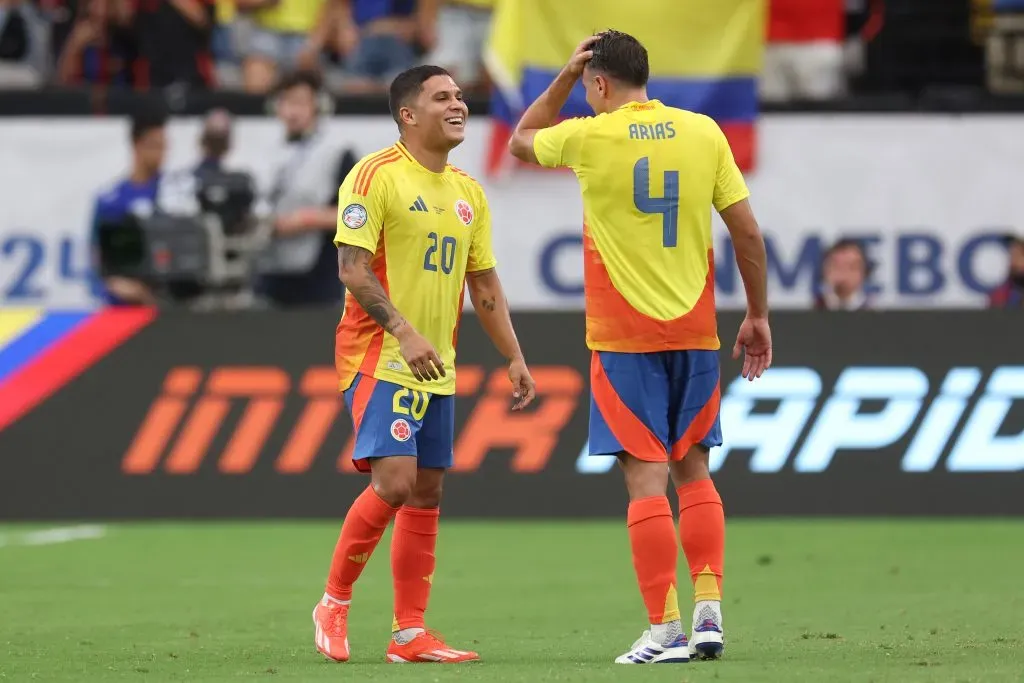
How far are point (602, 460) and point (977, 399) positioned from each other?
2.66m

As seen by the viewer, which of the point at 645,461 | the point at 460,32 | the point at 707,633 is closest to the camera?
the point at 707,633

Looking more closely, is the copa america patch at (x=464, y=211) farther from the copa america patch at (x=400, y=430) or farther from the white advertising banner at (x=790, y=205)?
the white advertising banner at (x=790, y=205)

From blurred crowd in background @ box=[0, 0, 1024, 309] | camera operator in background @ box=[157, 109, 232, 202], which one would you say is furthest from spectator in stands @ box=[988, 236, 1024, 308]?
camera operator in background @ box=[157, 109, 232, 202]

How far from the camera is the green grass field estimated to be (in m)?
6.68

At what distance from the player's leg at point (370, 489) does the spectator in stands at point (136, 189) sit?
325 inches

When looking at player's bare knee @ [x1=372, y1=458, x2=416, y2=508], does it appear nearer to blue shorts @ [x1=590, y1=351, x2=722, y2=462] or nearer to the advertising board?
blue shorts @ [x1=590, y1=351, x2=722, y2=462]

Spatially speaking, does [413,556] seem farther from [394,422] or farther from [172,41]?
[172,41]

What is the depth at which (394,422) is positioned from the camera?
7.18 m

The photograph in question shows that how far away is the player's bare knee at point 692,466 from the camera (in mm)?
7121

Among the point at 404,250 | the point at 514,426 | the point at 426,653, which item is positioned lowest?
the point at 514,426

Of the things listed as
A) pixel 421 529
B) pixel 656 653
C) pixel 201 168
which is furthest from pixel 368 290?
pixel 201 168

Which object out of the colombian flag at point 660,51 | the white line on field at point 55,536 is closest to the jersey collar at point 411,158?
the white line on field at point 55,536

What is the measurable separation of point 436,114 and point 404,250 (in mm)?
550

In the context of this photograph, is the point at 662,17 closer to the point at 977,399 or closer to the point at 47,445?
the point at 977,399
